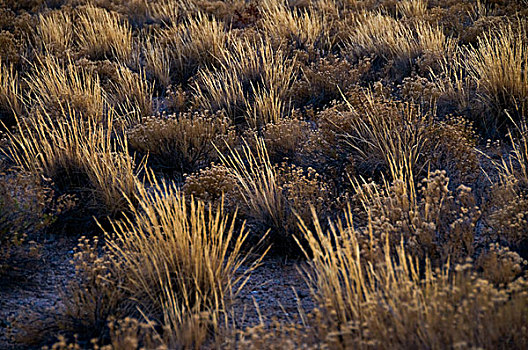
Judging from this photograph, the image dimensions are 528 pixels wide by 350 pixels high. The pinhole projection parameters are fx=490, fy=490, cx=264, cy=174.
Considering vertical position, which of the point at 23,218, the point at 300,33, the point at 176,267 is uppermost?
the point at 300,33

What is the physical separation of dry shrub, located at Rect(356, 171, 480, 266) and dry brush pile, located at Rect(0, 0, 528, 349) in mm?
18

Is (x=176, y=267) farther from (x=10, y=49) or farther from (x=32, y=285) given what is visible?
(x=10, y=49)

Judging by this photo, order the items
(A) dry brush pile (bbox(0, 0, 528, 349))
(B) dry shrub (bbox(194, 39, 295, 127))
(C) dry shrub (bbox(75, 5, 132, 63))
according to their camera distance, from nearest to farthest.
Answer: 1. (A) dry brush pile (bbox(0, 0, 528, 349))
2. (B) dry shrub (bbox(194, 39, 295, 127))
3. (C) dry shrub (bbox(75, 5, 132, 63))

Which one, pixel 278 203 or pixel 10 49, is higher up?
pixel 10 49

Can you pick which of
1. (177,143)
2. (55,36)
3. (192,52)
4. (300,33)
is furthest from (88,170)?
(55,36)

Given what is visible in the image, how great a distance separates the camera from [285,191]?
4.10 m

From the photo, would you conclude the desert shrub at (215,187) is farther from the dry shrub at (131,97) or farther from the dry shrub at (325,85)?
the dry shrub at (325,85)

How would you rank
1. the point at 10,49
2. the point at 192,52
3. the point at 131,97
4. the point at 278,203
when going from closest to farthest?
the point at 278,203 → the point at 131,97 → the point at 192,52 → the point at 10,49

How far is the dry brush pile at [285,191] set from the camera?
2.50m

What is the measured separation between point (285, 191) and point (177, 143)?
1.41 m

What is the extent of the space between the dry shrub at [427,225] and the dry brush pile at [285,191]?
2 cm

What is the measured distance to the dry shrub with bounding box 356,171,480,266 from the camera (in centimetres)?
308

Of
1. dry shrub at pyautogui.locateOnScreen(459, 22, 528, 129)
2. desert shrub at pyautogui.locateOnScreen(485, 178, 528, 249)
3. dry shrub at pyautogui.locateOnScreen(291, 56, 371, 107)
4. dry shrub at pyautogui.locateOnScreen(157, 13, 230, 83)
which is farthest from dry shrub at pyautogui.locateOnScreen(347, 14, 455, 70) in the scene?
desert shrub at pyautogui.locateOnScreen(485, 178, 528, 249)

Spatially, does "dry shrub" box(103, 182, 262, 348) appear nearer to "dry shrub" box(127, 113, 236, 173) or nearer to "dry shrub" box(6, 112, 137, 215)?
"dry shrub" box(6, 112, 137, 215)
